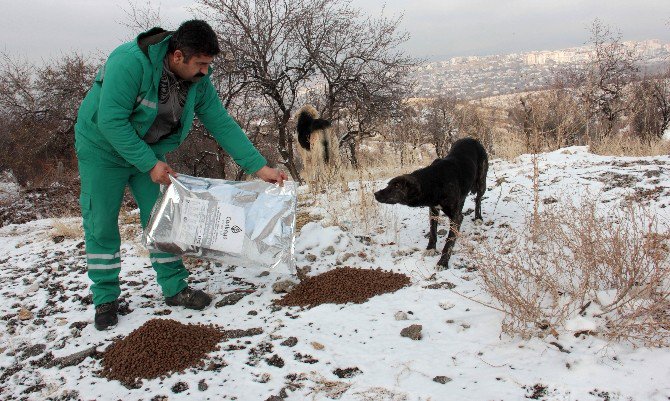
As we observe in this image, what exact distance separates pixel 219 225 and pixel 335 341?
107 centimetres

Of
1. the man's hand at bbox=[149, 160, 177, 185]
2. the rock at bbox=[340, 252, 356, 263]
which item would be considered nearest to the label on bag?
the man's hand at bbox=[149, 160, 177, 185]

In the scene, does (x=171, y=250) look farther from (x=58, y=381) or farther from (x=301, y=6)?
(x=301, y=6)

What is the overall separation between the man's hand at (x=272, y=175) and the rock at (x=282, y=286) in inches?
31.3

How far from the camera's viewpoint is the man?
8.46 ft

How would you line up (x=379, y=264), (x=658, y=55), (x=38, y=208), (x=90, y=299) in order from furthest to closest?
(x=658, y=55)
(x=38, y=208)
(x=379, y=264)
(x=90, y=299)

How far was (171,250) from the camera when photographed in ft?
9.77

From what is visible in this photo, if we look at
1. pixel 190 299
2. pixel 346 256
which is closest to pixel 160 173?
pixel 190 299

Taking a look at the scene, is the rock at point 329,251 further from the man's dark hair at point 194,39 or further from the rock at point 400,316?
the man's dark hair at point 194,39

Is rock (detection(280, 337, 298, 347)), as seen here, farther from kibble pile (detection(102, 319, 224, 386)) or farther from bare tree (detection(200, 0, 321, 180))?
bare tree (detection(200, 0, 321, 180))

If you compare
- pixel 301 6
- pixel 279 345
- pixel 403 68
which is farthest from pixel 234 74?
pixel 279 345

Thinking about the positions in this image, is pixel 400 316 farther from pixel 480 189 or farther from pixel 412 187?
pixel 480 189

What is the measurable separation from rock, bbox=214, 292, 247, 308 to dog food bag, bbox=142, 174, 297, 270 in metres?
0.42

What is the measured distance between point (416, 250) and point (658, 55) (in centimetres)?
2191

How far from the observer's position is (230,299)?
10.8ft
